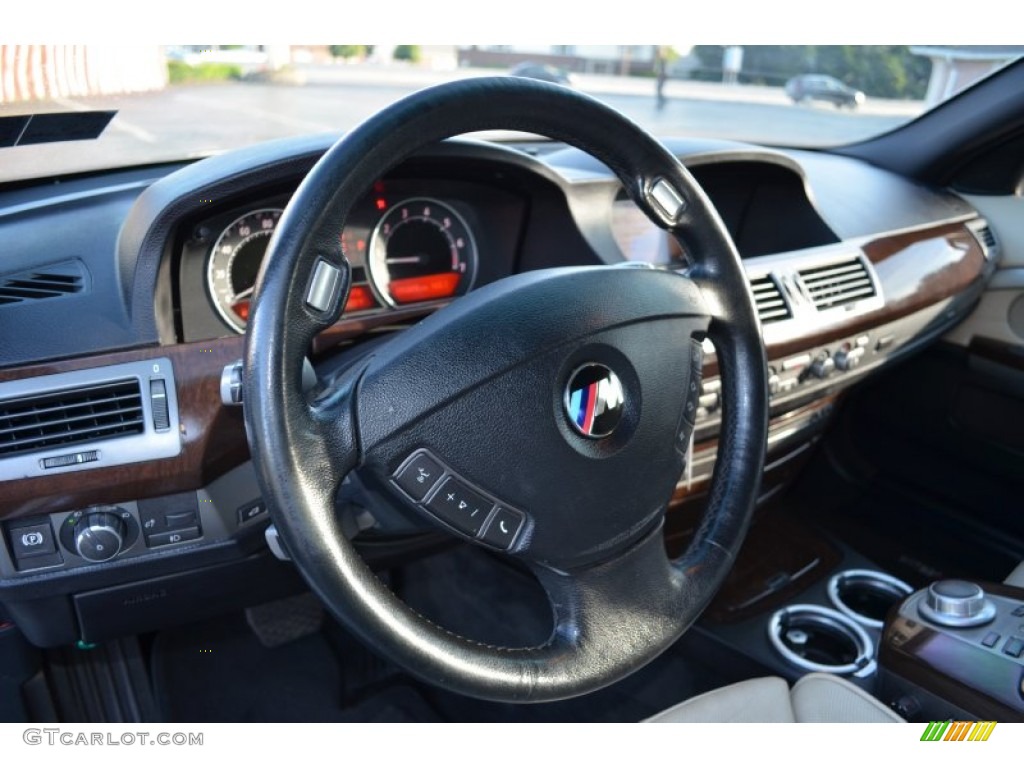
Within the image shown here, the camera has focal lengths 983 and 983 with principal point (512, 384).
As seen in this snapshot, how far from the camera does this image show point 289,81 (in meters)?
1.88

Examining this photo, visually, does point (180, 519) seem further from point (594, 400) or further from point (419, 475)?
point (594, 400)

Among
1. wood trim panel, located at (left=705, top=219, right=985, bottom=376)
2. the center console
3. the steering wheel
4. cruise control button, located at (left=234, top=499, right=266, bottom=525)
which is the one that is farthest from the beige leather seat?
wood trim panel, located at (left=705, top=219, right=985, bottom=376)

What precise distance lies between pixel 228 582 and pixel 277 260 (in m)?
0.85

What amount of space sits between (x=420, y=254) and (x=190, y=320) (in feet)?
1.43

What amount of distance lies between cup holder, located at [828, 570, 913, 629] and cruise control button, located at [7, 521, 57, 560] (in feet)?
5.49

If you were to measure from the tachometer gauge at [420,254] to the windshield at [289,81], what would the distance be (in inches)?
8.0

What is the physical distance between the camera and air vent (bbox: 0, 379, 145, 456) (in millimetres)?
1322

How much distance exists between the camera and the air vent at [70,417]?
1322mm

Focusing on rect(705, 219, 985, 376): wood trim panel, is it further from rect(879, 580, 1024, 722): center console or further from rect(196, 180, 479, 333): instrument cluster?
rect(196, 180, 479, 333): instrument cluster

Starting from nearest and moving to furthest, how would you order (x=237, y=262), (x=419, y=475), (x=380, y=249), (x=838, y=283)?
1. (x=419, y=475)
2. (x=237, y=262)
3. (x=380, y=249)
4. (x=838, y=283)

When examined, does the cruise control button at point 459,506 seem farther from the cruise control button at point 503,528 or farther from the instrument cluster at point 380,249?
the instrument cluster at point 380,249

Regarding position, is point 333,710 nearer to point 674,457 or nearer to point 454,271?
point 454,271

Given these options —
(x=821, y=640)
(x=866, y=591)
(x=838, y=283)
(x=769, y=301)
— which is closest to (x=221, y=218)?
(x=769, y=301)

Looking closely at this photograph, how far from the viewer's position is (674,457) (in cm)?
120
